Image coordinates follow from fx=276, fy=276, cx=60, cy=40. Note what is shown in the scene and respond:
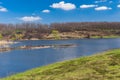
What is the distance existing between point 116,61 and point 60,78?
23.8 ft

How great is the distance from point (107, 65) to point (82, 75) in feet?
13.7

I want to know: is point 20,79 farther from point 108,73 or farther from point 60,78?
point 108,73

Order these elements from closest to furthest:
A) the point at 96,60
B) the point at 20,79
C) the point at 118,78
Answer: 1. the point at 118,78
2. the point at 20,79
3. the point at 96,60

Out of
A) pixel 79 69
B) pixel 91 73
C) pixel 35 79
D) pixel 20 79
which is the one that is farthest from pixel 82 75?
pixel 20 79

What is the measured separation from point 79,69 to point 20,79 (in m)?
5.92

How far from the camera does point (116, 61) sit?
94.8 ft

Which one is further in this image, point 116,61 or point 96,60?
point 96,60

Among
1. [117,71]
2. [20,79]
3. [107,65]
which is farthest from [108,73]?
Result: [20,79]

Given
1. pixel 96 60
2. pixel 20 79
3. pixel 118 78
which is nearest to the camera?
pixel 118 78

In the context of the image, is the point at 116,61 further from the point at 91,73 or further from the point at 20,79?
the point at 20,79

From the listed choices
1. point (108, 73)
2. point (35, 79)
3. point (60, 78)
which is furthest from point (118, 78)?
point (35, 79)

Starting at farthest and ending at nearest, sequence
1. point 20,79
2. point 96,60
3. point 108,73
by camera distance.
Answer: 1. point 96,60
2. point 20,79
3. point 108,73

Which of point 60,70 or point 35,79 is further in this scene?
point 60,70

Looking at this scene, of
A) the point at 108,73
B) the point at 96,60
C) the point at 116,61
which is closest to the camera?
the point at 108,73
